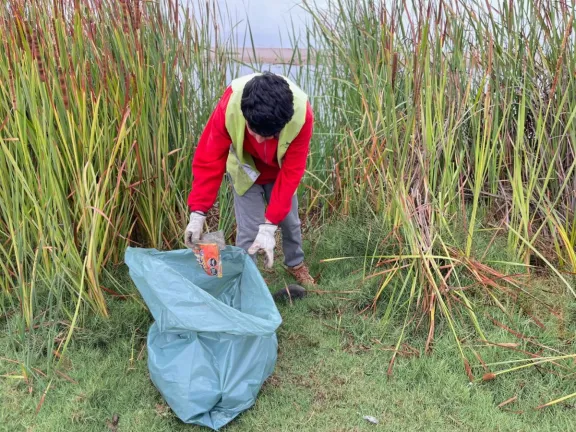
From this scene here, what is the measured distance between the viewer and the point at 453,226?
2.61 m

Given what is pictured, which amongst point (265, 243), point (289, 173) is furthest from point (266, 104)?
point (265, 243)

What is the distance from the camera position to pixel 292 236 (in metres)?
2.76

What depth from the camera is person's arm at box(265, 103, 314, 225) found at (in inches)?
87.0

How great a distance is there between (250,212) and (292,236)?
329 mm

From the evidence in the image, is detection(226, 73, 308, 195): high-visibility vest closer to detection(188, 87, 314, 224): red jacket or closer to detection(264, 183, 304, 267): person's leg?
detection(188, 87, 314, 224): red jacket

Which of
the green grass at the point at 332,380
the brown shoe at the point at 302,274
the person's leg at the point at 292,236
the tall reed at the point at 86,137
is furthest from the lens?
the brown shoe at the point at 302,274

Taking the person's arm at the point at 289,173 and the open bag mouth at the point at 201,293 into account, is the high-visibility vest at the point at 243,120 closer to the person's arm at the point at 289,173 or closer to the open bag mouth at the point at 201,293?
the person's arm at the point at 289,173

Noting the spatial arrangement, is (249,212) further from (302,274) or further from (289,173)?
(302,274)

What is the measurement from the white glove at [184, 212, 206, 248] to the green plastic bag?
21 cm

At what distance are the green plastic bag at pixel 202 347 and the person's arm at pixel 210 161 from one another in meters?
0.38

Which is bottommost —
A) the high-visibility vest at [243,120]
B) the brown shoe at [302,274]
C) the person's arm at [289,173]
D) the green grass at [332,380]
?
the green grass at [332,380]

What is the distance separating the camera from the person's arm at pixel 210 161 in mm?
2221

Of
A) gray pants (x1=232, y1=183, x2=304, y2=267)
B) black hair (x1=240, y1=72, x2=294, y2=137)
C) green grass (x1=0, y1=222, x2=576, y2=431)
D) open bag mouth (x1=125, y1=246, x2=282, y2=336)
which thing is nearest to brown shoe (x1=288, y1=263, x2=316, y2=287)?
green grass (x1=0, y1=222, x2=576, y2=431)

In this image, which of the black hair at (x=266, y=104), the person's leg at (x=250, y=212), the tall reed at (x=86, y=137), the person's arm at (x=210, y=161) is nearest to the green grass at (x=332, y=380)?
the tall reed at (x=86, y=137)
